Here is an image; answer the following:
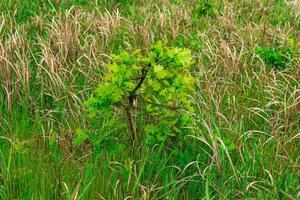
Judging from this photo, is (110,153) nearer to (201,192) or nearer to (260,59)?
(201,192)

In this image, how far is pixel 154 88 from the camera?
9.90 ft

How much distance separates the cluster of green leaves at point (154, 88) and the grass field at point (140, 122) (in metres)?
0.09

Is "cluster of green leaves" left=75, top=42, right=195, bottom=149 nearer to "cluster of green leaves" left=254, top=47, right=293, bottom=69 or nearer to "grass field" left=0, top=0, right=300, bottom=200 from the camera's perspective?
"grass field" left=0, top=0, right=300, bottom=200

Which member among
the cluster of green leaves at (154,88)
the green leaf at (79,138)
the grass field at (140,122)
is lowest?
the grass field at (140,122)

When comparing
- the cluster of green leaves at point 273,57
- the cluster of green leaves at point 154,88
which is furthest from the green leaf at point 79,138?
the cluster of green leaves at point 273,57

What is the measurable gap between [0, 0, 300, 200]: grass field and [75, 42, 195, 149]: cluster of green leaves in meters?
0.09

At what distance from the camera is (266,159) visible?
3078 millimetres

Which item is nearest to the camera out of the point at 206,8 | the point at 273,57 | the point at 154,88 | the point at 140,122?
the point at 154,88

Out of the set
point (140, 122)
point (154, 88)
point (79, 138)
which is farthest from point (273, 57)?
point (79, 138)

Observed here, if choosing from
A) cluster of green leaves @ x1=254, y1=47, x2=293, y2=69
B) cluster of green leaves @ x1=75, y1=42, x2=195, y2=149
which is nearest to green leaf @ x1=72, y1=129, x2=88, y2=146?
cluster of green leaves @ x1=75, y1=42, x2=195, y2=149

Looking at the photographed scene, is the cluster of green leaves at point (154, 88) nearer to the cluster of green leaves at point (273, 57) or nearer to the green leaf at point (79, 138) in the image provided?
the green leaf at point (79, 138)

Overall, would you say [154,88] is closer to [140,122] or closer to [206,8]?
[140,122]

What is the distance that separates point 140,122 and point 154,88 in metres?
0.50

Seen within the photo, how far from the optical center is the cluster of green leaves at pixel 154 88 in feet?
9.68
